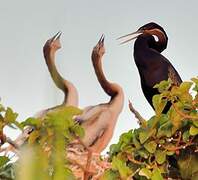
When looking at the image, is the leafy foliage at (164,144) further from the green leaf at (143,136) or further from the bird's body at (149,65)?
the bird's body at (149,65)

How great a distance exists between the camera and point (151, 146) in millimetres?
779

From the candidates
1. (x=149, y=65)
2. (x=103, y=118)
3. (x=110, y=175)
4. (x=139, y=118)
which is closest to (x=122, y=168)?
(x=110, y=175)

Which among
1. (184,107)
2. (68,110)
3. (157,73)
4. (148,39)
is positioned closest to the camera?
(68,110)

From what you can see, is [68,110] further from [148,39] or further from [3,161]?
[148,39]

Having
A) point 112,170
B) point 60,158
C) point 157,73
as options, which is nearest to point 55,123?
point 60,158

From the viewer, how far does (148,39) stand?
296 centimetres

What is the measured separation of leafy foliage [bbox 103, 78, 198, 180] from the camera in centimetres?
74

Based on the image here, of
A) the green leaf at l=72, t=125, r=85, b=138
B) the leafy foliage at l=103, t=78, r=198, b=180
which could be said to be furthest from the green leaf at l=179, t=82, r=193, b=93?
the green leaf at l=72, t=125, r=85, b=138

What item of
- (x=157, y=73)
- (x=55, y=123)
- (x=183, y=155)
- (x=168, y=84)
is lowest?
(x=157, y=73)

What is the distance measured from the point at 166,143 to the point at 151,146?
2 centimetres

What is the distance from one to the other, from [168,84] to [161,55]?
6.74 feet

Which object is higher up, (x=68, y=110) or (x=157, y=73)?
(x=68, y=110)

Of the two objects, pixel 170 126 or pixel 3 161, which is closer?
pixel 3 161

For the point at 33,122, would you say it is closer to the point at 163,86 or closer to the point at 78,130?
the point at 78,130
